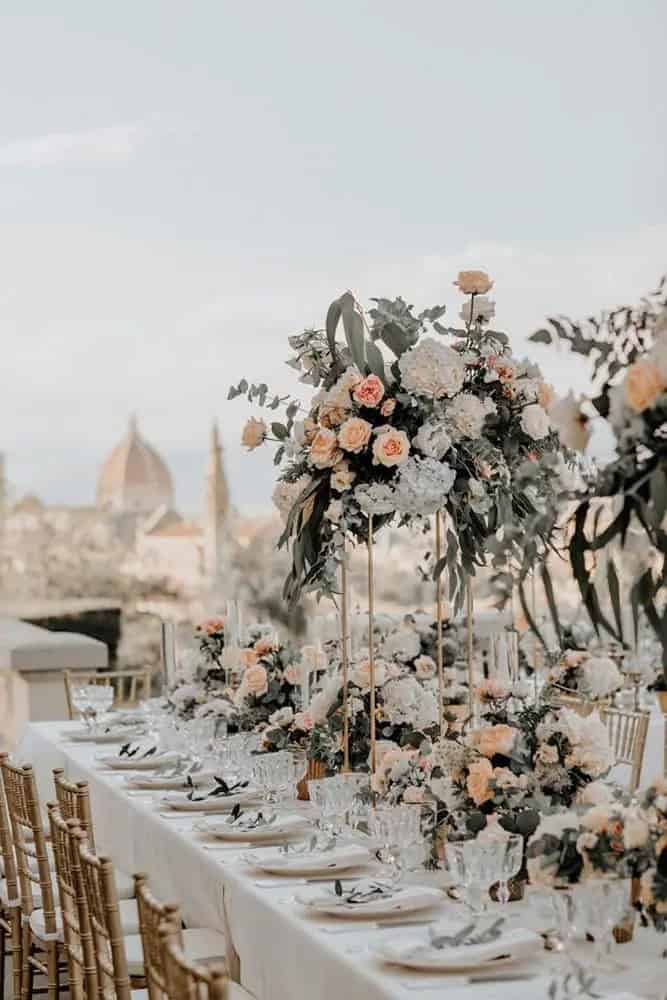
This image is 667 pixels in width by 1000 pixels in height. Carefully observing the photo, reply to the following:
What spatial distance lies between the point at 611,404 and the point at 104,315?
1618 centimetres

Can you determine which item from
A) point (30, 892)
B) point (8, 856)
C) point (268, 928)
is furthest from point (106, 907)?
point (8, 856)

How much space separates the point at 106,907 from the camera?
9.46ft

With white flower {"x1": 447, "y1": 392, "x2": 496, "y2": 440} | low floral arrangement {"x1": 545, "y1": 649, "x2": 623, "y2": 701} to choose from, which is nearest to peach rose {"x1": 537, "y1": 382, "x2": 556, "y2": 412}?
white flower {"x1": 447, "y1": 392, "x2": 496, "y2": 440}

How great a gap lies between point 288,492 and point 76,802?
0.86 meters

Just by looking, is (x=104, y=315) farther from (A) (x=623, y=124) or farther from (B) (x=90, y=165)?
(A) (x=623, y=124)

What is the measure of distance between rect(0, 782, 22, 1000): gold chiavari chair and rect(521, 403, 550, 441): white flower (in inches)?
74.2

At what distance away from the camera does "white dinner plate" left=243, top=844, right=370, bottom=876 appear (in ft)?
10.7

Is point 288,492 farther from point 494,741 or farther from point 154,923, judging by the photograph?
point 154,923

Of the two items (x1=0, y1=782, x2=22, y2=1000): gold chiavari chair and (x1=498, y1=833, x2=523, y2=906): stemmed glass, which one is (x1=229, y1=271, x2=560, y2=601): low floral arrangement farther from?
(x1=0, y1=782, x2=22, y2=1000): gold chiavari chair

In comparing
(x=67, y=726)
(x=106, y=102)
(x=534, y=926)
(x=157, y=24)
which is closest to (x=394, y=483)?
(x=534, y=926)

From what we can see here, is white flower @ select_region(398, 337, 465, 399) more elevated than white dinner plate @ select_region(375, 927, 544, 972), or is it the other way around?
white flower @ select_region(398, 337, 465, 399)

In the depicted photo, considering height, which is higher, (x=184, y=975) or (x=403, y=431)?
(x=403, y=431)

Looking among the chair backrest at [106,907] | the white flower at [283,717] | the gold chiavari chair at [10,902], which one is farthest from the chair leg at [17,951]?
the chair backrest at [106,907]

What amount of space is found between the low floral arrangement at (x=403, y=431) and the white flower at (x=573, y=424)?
1029 millimetres
